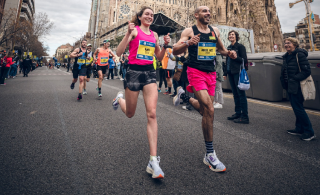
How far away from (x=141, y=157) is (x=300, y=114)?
10.2 ft

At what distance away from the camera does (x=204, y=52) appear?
2857 mm

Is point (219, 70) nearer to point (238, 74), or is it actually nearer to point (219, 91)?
point (219, 91)

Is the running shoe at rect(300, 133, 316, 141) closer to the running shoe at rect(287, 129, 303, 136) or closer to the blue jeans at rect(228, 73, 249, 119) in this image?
the running shoe at rect(287, 129, 303, 136)

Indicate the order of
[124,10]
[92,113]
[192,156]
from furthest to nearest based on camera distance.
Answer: [124,10], [92,113], [192,156]

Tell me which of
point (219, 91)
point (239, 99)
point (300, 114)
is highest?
point (219, 91)

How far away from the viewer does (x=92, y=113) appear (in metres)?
5.35

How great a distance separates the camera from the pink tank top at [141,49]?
2.56 meters

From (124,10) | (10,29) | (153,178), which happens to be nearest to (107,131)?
(153,178)

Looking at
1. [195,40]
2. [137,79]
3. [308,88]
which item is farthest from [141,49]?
[308,88]

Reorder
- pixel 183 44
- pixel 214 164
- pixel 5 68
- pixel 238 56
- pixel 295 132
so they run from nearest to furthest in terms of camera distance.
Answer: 1. pixel 214 164
2. pixel 183 44
3. pixel 295 132
4. pixel 238 56
5. pixel 5 68

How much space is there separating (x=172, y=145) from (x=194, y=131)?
0.91 meters

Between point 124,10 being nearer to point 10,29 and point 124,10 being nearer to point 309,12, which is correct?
point 10,29

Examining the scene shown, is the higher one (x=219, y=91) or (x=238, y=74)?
(x=238, y=74)

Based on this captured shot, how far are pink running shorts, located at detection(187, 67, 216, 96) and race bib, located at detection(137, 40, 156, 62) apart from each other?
0.66 m
